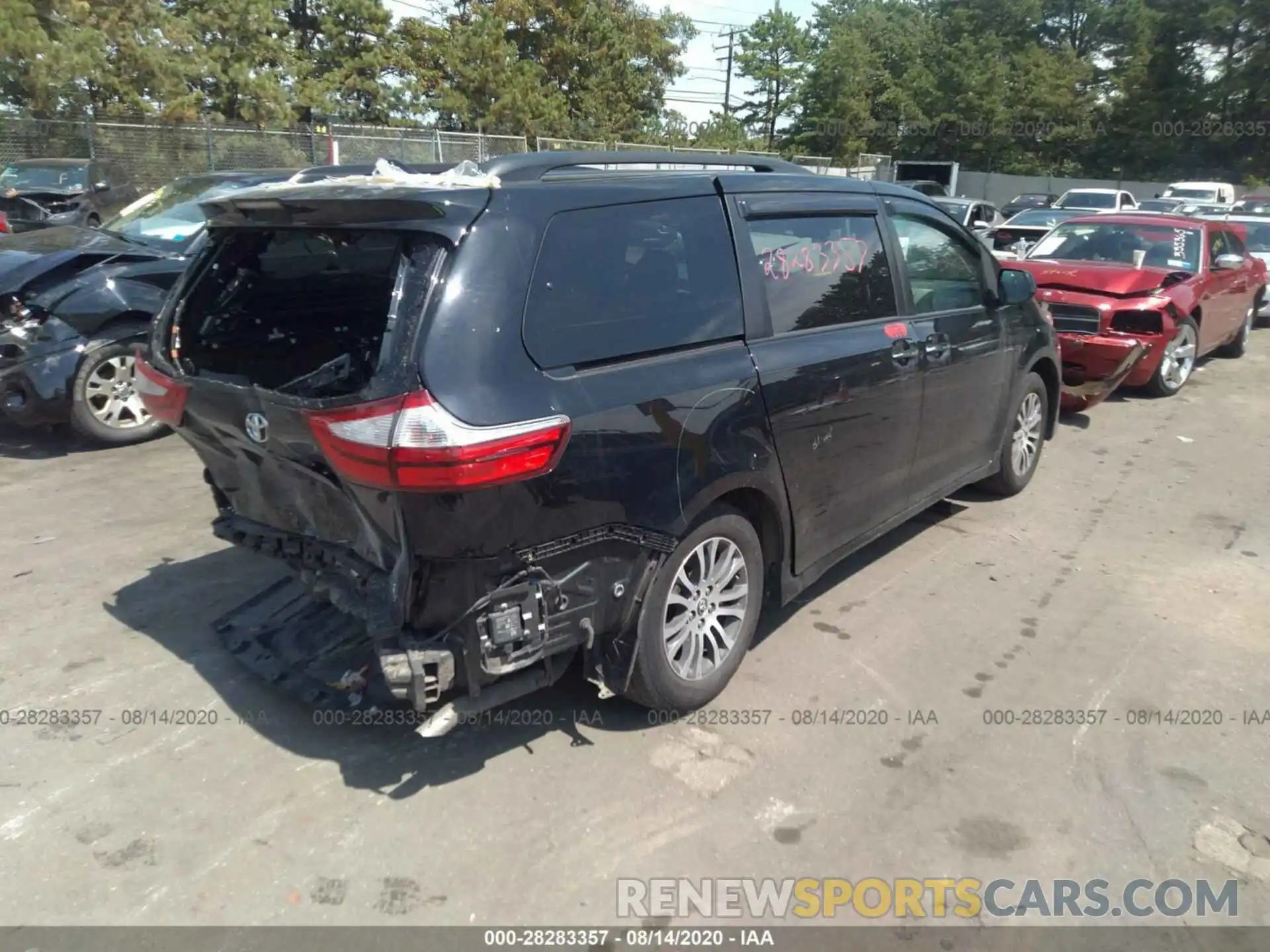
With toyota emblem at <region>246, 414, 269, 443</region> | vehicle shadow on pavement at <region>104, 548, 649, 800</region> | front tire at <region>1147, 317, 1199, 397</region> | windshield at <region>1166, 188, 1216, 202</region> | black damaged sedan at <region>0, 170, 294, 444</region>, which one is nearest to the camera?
toyota emblem at <region>246, 414, 269, 443</region>

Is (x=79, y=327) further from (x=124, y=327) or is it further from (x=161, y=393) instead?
(x=161, y=393)

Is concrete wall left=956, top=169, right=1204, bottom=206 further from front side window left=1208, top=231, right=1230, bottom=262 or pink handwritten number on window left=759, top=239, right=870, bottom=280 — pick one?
pink handwritten number on window left=759, top=239, right=870, bottom=280

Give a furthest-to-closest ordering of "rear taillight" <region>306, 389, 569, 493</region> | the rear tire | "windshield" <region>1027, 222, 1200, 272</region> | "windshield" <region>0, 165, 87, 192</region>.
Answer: "windshield" <region>0, 165, 87, 192</region> → "windshield" <region>1027, 222, 1200, 272</region> → the rear tire → "rear taillight" <region>306, 389, 569, 493</region>

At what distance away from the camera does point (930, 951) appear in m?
2.68

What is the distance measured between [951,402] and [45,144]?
2132 cm

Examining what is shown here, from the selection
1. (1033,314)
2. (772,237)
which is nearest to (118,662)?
(772,237)

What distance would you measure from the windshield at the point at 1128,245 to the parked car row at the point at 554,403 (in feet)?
17.2

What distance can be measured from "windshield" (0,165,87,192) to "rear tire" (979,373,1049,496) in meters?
16.5

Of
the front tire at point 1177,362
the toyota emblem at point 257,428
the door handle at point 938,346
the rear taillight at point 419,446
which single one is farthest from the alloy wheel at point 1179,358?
the toyota emblem at point 257,428

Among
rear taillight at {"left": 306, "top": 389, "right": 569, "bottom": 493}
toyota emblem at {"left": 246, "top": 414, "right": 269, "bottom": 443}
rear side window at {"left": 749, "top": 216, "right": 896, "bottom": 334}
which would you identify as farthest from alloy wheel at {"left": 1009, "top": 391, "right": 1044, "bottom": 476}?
toyota emblem at {"left": 246, "top": 414, "right": 269, "bottom": 443}

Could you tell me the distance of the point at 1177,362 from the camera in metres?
9.43

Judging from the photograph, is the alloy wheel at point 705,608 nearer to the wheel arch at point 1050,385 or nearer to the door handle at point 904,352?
the door handle at point 904,352

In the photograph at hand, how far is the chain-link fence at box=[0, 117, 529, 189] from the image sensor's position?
20.0 metres

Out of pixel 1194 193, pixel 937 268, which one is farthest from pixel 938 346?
pixel 1194 193
